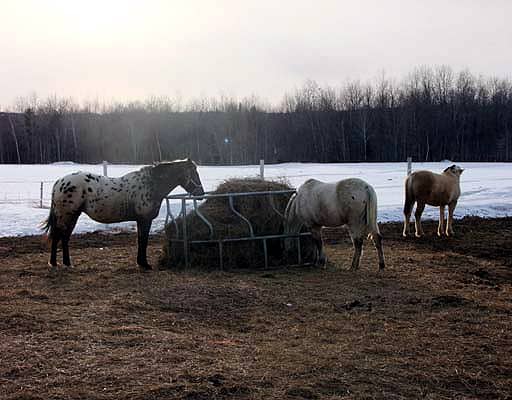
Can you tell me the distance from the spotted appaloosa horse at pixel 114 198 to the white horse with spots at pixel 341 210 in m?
1.80

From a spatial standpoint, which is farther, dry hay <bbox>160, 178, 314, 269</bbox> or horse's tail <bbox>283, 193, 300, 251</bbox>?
horse's tail <bbox>283, 193, 300, 251</bbox>

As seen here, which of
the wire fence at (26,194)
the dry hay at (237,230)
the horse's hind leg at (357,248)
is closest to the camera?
the horse's hind leg at (357,248)

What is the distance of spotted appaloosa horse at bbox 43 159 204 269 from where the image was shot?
8.66 metres

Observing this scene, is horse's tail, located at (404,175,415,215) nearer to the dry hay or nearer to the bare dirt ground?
the bare dirt ground

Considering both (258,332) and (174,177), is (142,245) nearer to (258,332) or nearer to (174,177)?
(174,177)

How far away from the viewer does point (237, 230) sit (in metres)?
8.84

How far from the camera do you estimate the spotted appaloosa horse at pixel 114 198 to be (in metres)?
8.66

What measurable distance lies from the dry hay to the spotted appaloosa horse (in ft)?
1.41

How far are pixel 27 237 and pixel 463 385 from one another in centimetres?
1098

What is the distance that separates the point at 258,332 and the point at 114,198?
14.3ft

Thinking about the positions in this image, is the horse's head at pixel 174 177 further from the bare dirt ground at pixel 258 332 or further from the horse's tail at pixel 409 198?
the horse's tail at pixel 409 198

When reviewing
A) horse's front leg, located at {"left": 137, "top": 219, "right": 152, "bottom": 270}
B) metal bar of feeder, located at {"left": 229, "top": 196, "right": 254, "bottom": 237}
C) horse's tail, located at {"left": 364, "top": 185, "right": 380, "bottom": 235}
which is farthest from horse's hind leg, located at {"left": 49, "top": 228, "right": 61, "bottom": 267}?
horse's tail, located at {"left": 364, "top": 185, "right": 380, "bottom": 235}

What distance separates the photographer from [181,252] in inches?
350

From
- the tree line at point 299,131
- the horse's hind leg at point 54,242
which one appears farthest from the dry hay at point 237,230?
the tree line at point 299,131
